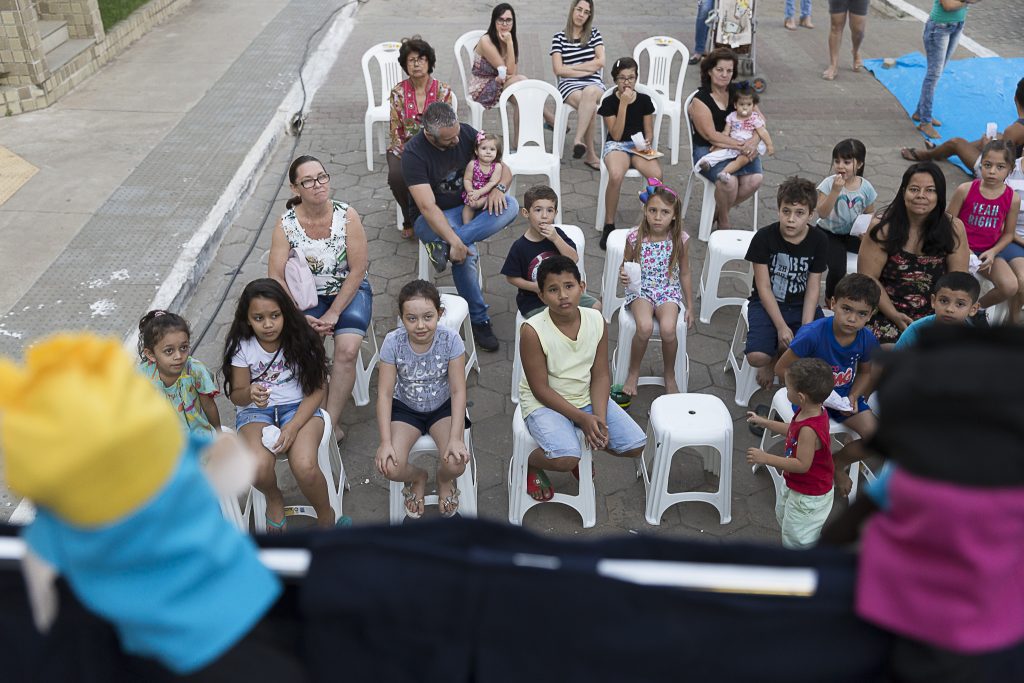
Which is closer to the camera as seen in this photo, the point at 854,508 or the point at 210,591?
the point at 210,591

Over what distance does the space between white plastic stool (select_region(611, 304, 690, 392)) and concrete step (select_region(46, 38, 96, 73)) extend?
7176 mm

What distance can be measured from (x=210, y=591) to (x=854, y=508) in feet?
3.54

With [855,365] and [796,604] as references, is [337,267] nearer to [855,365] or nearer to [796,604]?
[855,365]

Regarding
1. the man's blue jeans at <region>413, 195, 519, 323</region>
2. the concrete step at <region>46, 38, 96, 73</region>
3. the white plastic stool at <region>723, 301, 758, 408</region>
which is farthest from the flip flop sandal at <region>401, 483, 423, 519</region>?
the concrete step at <region>46, 38, 96, 73</region>

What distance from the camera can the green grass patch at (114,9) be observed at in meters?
10.4

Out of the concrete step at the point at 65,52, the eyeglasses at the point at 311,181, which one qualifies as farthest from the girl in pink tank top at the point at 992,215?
the concrete step at the point at 65,52

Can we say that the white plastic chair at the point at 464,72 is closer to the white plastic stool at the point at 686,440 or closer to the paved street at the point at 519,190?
the paved street at the point at 519,190

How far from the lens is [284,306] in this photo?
156 inches

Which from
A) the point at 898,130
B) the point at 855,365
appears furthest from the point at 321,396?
the point at 898,130

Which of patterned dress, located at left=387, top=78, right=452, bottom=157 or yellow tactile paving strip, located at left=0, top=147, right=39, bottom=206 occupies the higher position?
patterned dress, located at left=387, top=78, right=452, bottom=157

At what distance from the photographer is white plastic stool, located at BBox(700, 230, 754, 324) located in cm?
564

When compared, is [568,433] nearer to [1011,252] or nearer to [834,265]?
[834,265]

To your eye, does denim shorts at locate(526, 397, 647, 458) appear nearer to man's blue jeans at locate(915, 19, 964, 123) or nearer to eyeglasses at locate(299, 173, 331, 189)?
eyeglasses at locate(299, 173, 331, 189)

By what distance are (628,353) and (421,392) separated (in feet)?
4.90
